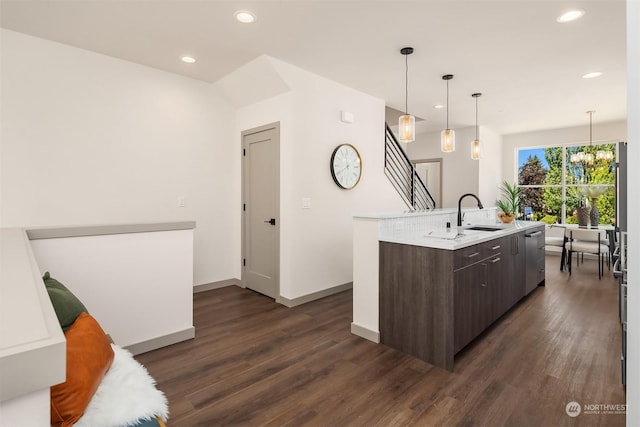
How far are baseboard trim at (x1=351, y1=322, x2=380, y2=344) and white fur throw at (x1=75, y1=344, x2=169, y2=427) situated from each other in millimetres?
1989

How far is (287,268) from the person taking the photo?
13.0 ft

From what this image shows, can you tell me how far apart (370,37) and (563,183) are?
6.68 meters

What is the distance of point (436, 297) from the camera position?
2.50 metres

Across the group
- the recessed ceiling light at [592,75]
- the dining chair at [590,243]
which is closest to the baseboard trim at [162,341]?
the recessed ceiling light at [592,75]

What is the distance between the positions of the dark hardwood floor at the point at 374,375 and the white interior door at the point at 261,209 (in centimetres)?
79

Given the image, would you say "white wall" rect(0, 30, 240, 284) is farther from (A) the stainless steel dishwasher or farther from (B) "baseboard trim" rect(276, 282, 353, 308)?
(A) the stainless steel dishwasher

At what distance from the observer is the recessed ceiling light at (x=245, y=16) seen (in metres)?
2.74

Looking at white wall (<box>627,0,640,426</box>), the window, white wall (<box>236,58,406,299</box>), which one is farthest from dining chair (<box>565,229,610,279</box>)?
white wall (<box>627,0,640,426</box>)

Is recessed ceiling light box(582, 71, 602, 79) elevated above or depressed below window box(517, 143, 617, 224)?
above

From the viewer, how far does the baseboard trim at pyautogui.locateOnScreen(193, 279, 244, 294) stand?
4.41 metres

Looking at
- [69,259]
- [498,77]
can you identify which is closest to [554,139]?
[498,77]

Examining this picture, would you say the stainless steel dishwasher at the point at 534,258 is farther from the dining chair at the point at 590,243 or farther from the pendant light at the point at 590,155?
the pendant light at the point at 590,155

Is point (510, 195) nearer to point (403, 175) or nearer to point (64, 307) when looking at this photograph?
point (403, 175)

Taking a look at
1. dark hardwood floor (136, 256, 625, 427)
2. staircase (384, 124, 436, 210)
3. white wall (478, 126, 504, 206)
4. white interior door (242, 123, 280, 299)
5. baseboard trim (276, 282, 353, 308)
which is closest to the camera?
dark hardwood floor (136, 256, 625, 427)
